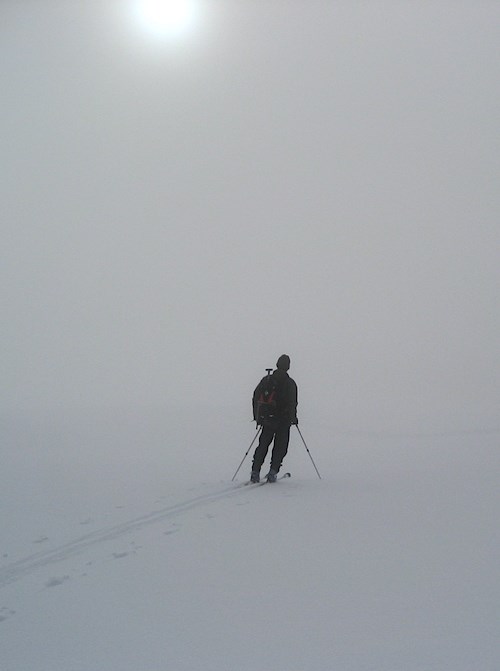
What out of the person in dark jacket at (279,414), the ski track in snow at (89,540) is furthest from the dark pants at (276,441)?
the ski track in snow at (89,540)

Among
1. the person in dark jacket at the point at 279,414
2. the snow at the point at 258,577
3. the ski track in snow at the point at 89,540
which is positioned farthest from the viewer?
the person in dark jacket at the point at 279,414

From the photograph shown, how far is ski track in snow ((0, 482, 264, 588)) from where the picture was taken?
248 inches

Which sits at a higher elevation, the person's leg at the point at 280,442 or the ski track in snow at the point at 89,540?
the person's leg at the point at 280,442

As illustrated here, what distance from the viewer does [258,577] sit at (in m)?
5.22

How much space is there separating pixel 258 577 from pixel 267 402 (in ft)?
15.6

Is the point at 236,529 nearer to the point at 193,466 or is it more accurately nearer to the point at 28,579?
the point at 28,579

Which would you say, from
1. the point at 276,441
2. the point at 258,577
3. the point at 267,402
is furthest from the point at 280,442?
the point at 258,577

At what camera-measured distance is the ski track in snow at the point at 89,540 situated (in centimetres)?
630

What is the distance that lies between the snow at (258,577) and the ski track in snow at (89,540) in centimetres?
3

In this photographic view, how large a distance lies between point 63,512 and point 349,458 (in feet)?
28.6

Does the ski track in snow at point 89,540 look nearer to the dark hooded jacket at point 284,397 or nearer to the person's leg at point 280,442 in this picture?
the person's leg at point 280,442

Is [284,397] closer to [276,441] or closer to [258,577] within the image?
[276,441]

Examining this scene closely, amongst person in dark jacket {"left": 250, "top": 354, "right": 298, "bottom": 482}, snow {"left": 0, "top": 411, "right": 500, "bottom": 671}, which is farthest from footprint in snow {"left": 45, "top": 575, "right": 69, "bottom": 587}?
person in dark jacket {"left": 250, "top": 354, "right": 298, "bottom": 482}

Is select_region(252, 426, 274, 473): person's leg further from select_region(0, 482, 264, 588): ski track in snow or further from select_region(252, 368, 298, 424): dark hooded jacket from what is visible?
select_region(0, 482, 264, 588): ski track in snow
